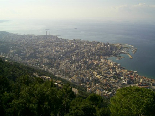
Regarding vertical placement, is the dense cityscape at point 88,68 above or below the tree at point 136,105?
below

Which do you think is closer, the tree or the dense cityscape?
the tree

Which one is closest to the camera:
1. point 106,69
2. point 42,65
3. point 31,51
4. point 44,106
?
point 44,106

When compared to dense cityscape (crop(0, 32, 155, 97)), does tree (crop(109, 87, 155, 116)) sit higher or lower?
higher

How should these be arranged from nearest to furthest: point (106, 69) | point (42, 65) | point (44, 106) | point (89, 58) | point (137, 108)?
point (137, 108)
point (44, 106)
point (106, 69)
point (42, 65)
point (89, 58)

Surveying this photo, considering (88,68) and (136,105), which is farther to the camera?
(88,68)

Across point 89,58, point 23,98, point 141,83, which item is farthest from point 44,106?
point 89,58

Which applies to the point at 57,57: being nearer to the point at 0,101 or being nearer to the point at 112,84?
the point at 112,84

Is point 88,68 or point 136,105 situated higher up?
point 136,105

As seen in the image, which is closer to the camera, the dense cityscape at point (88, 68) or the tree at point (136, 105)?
the tree at point (136, 105)

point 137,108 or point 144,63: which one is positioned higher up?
point 137,108

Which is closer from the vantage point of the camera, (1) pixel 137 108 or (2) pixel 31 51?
(1) pixel 137 108
